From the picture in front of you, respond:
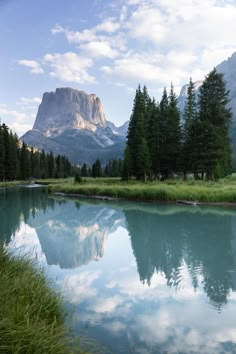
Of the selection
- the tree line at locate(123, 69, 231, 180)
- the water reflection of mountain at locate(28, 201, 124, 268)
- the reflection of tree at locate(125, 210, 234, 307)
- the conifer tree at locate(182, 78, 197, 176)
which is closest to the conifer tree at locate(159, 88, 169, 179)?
the tree line at locate(123, 69, 231, 180)

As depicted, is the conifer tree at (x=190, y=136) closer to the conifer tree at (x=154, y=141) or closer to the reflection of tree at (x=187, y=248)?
the conifer tree at (x=154, y=141)

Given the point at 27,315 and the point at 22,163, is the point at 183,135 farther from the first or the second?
the point at 22,163

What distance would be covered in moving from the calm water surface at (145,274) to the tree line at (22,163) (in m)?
51.1

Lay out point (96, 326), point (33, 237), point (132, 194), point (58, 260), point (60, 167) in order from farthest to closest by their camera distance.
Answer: point (60, 167) < point (132, 194) < point (33, 237) < point (58, 260) < point (96, 326)

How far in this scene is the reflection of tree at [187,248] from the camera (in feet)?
31.0

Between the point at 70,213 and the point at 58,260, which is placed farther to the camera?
the point at 70,213

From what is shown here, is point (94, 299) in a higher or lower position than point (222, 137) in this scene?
lower

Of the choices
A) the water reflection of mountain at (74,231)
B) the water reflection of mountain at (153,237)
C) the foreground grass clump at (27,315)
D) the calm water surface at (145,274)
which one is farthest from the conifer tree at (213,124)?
the foreground grass clump at (27,315)

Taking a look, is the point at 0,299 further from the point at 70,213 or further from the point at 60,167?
the point at 60,167

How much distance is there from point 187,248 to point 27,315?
982cm

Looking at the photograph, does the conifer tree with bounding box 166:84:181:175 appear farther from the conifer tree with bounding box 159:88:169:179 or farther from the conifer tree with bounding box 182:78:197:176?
the conifer tree with bounding box 182:78:197:176

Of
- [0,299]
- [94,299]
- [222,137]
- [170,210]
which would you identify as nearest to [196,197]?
[170,210]

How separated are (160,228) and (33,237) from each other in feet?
20.0

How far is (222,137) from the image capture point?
39.8 meters
